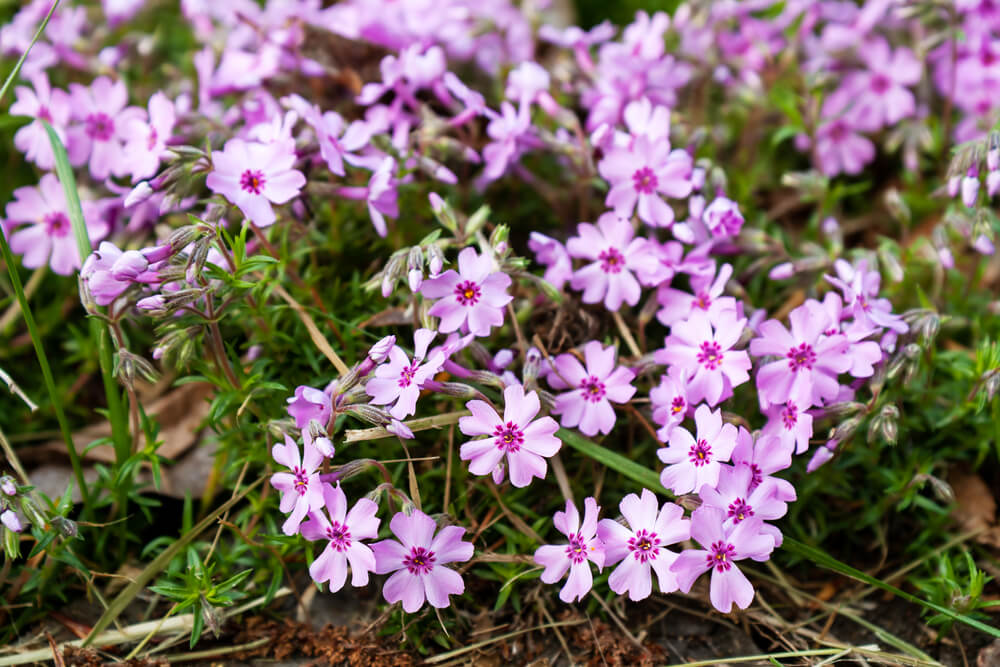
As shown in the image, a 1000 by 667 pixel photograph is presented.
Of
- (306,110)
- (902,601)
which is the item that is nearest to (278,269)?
(306,110)

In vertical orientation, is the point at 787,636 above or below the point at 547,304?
below

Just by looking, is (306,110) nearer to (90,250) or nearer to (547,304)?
(90,250)

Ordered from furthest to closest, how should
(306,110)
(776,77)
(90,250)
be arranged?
(776,77) → (306,110) → (90,250)

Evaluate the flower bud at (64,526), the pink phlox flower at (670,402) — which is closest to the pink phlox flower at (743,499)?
the pink phlox flower at (670,402)

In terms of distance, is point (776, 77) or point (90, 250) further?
point (776, 77)

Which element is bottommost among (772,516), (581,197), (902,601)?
(902,601)

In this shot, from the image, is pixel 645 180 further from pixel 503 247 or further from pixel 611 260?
pixel 503 247

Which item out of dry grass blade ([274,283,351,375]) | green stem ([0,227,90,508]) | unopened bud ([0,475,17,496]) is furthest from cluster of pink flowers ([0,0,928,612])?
unopened bud ([0,475,17,496])
